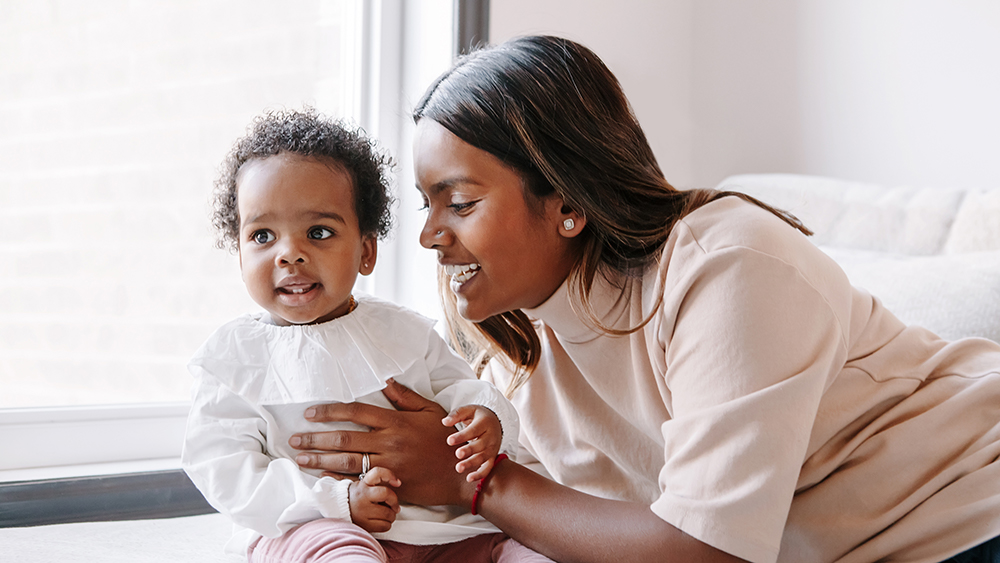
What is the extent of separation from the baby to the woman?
4 cm

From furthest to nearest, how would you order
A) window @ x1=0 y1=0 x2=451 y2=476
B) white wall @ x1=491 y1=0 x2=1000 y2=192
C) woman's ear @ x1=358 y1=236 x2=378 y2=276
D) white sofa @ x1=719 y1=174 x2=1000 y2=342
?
white wall @ x1=491 y1=0 x2=1000 y2=192 < window @ x1=0 y1=0 x2=451 y2=476 < white sofa @ x1=719 y1=174 x2=1000 y2=342 < woman's ear @ x1=358 y1=236 x2=378 y2=276

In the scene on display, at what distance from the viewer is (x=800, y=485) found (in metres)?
1.03

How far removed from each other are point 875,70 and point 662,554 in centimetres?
151

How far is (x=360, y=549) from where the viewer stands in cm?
90

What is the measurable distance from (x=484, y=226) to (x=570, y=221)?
0.13m

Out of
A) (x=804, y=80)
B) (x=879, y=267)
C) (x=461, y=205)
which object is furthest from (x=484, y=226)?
(x=804, y=80)

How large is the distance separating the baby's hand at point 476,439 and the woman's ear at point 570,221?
28 centimetres

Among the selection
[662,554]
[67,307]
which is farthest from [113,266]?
[662,554]

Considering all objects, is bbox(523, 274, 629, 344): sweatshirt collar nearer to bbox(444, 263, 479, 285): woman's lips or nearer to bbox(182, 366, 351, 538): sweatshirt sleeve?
bbox(444, 263, 479, 285): woman's lips

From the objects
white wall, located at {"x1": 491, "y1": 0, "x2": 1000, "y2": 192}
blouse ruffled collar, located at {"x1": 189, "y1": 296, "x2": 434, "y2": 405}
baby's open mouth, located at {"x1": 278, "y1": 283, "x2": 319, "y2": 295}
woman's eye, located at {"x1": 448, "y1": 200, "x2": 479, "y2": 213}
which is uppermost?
white wall, located at {"x1": 491, "y1": 0, "x2": 1000, "y2": 192}

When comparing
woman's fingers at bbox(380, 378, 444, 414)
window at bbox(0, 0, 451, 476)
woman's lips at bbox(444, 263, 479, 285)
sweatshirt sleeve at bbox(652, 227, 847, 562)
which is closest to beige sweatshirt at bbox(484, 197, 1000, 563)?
sweatshirt sleeve at bbox(652, 227, 847, 562)

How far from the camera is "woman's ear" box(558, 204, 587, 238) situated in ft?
3.59

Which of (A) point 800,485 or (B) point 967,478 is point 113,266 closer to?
(A) point 800,485

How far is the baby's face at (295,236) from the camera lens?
1066 mm
